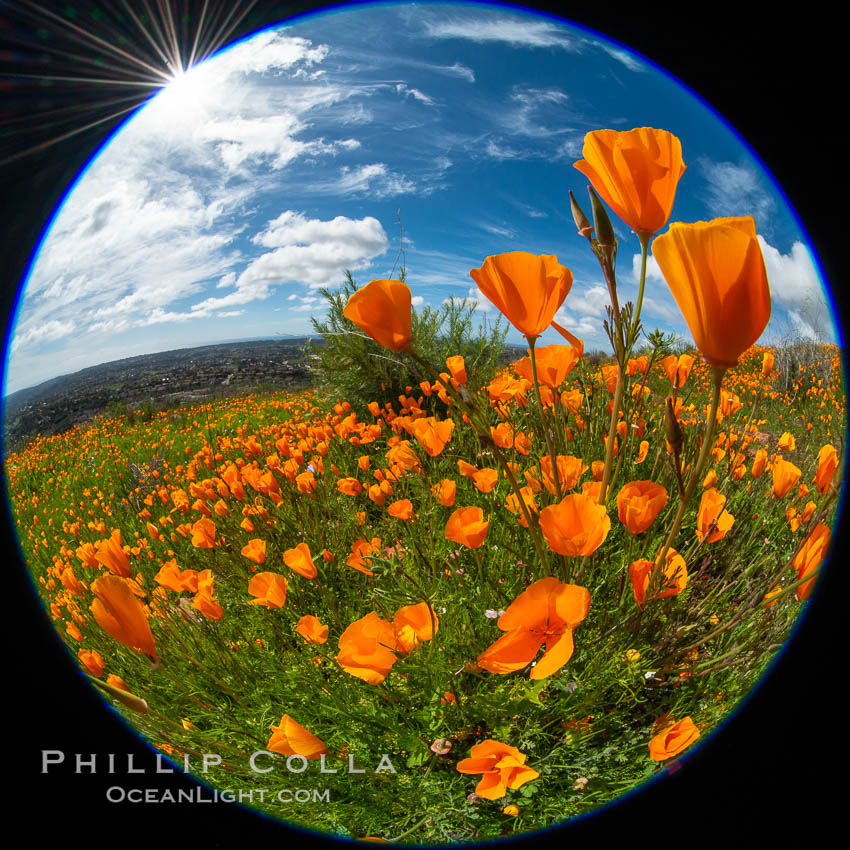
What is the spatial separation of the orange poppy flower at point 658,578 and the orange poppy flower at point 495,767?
0.92 feet

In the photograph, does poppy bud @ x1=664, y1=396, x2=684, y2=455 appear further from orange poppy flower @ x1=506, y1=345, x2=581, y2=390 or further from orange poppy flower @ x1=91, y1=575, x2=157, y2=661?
orange poppy flower @ x1=91, y1=575, x2=157, y2=661

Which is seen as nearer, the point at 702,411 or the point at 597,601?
the point at 597,601

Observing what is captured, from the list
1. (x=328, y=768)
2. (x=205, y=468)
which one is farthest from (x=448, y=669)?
(x=205, y=468)

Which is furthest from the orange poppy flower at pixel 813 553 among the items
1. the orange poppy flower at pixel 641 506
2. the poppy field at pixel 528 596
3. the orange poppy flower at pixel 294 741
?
the orange poppy flower at pixel 294 741

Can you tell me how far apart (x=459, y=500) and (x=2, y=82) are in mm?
1376

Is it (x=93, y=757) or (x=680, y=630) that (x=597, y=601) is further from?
(x=93, y=757)

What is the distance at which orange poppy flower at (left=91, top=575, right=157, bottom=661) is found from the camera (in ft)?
2.03

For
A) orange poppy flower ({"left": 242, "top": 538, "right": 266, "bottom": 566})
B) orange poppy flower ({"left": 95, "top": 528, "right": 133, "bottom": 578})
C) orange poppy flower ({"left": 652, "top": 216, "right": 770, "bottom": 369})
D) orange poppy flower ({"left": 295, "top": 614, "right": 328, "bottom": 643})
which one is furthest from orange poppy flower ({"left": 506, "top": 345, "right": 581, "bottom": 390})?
orange poppy flower ({"left": 95, "top": 528, "right": 133, "bottom": 578})

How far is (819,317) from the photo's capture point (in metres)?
0.75

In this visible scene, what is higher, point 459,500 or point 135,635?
point 135,635

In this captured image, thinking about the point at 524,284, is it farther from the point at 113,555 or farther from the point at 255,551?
the point at 113,555

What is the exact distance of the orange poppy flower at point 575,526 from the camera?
51cm

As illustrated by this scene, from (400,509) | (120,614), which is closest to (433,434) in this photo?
(400,509)

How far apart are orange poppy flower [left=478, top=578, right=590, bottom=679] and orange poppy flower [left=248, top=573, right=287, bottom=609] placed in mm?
557
